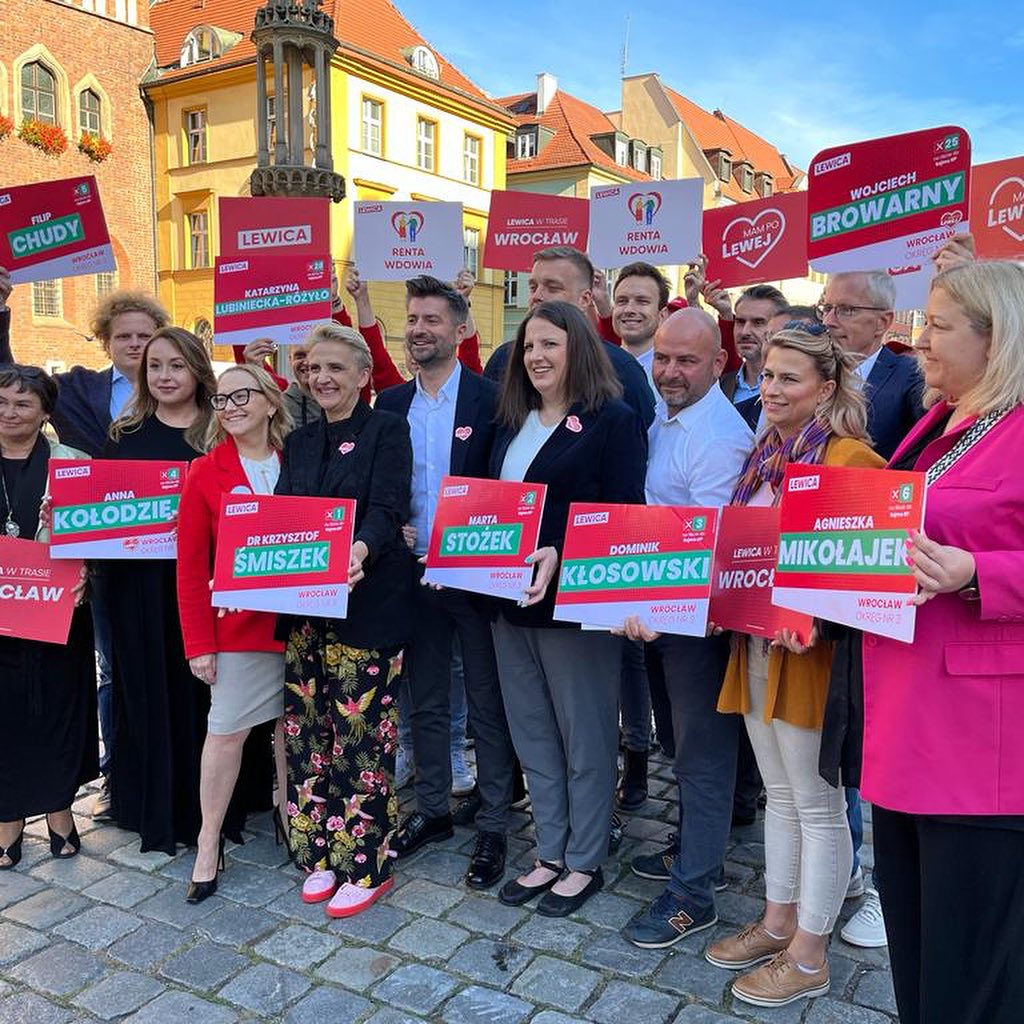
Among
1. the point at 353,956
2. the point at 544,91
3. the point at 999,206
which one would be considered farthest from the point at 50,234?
the point at 544,91

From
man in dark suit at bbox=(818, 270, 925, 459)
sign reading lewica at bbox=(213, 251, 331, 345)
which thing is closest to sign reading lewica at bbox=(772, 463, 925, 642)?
man in dark suit at bbox=(818, 270, 925, 459)

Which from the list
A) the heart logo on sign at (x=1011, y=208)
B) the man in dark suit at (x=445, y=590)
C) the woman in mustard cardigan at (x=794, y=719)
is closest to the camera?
the woman in mustard cardigan at (x=794, y=719)

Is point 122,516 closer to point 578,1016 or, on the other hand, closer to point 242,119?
point 578,1016

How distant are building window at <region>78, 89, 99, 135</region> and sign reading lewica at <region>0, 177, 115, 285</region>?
2527cm

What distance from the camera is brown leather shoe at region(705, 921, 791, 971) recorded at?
3203mm

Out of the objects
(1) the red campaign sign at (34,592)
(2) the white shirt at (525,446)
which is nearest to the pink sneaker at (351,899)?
(1) the red campaign sign at (34,592)

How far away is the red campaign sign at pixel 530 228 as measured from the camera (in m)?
6.38

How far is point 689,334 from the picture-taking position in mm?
3434

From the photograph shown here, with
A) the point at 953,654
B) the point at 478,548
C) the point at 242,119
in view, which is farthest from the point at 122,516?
the point at 242,119

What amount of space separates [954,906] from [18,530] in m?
3.93

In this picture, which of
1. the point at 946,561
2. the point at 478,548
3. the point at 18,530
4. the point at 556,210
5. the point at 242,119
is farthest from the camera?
the point at 242,119

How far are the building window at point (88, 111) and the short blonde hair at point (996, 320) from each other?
100 feet

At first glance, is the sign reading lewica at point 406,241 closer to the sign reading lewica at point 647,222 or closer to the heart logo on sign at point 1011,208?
the sign reading lewica at point 647,222

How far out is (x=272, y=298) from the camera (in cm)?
537
